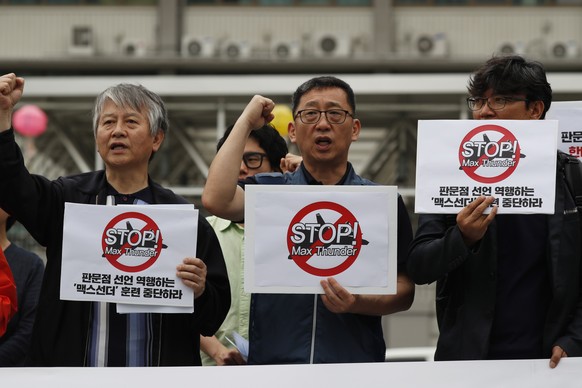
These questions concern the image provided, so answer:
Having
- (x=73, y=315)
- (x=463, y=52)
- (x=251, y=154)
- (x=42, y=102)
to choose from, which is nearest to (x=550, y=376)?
(x=73, y=315)

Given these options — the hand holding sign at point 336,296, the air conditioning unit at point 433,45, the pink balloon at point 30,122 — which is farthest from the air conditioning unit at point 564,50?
the hand holding sign at point 336,296

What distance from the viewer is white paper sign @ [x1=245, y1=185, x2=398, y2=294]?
3.79 metres

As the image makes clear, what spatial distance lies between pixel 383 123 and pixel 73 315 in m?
18.1

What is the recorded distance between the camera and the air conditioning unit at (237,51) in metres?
24.7

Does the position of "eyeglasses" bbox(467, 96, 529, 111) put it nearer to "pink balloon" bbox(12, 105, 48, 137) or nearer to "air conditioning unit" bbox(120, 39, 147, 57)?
"pink balloon" bbox(12, 105, 48, 137)

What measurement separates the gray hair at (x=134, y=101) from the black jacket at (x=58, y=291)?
0.85 ft

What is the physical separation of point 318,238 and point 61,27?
2255cm

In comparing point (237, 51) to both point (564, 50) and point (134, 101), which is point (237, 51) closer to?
point (564, 50)

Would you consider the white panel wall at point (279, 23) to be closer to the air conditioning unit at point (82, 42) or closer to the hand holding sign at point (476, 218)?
the air conditioning unit at point (82, 42)

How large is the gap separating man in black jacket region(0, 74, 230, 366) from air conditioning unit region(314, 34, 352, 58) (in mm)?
20723

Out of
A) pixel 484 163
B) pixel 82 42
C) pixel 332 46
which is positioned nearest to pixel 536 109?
pixel 484 163

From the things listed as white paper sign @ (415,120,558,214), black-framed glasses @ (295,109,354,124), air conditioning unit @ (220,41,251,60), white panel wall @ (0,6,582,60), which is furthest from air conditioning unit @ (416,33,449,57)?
white paper sign @ (415,120,558,214)

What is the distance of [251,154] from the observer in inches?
205

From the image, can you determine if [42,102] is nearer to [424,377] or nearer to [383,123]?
[383,123]
